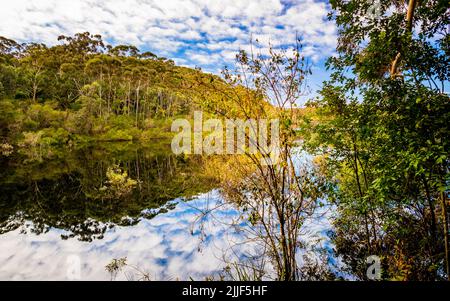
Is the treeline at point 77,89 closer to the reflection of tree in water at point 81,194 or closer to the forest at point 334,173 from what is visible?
the reflection of tree in water at point 81,194

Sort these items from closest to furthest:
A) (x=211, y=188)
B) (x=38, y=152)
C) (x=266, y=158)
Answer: (x=266, y=158) < (x=211, y=188) < (x=38, y=152)

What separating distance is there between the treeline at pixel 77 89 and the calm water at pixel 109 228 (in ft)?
37.3

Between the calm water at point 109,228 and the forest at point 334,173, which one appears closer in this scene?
the forest at point 334,173

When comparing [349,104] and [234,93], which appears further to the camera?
[349,104]

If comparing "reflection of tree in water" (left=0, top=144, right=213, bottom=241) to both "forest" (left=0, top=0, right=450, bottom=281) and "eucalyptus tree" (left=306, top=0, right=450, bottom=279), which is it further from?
"eucalyptus tree" (left=306, top=0, right=450, bottom=279)

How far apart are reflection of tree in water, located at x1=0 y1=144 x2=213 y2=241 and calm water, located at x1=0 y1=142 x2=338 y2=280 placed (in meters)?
0.03

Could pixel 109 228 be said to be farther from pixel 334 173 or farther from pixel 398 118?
pixel 398 118

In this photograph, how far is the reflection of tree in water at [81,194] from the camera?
8.41m

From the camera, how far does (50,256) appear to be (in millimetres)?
6406

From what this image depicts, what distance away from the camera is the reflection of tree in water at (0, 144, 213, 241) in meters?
8.41

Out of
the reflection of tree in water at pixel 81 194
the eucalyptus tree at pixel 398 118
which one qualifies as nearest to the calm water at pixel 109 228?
the reflection of tree in water at pixel 81 194
